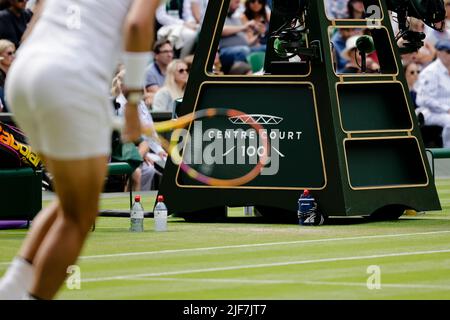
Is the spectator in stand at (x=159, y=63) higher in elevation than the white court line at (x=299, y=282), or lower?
lower

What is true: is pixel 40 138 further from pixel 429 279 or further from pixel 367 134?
pixel 367 134

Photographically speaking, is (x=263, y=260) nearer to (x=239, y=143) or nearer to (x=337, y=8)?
(x=239, y=143)

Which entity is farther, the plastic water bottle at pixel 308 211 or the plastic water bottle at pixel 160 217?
the plastic water bottle at pixel 308 211

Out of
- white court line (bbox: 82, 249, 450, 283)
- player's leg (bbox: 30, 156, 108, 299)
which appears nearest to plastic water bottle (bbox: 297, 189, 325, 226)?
white court line (bbox: 82, 249, 450, 283)

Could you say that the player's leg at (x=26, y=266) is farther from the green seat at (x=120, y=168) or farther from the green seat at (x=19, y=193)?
the green seat at (x=120, y=168)

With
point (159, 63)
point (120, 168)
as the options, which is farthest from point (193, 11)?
point (120, 168)

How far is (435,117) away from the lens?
68.2 feet

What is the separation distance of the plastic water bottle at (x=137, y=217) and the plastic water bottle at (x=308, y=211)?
4.85ft

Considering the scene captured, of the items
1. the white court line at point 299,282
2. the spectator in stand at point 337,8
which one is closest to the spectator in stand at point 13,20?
the spectator in stand at point 337,8

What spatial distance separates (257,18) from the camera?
80.7ft

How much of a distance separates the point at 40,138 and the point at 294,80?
7.00m

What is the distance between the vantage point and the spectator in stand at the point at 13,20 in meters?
19.4

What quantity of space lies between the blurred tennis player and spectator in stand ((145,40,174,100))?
14332 millimetres
